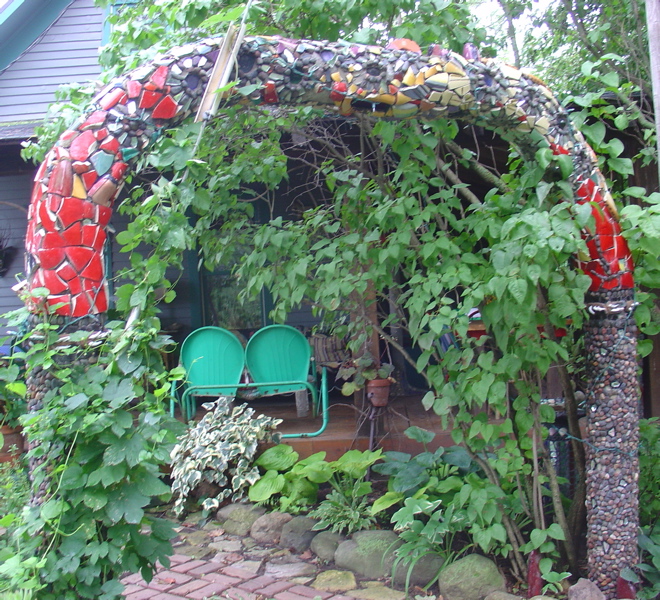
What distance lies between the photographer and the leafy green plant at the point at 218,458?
14.1ft

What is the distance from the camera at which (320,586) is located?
334cm

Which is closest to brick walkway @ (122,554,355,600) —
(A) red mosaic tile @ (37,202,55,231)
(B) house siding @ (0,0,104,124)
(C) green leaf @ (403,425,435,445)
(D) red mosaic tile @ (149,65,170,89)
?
(C) green leaf @ (403,425,435,445)

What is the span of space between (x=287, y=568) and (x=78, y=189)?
2454mm

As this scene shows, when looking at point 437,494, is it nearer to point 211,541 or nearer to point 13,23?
point 211,541

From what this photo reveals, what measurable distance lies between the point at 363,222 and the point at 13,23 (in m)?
6.27

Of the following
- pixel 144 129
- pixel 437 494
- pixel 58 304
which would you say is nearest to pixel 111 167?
pixel 144 129

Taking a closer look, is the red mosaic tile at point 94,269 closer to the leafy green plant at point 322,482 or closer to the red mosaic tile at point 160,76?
the red mosaic tile at point 160,76

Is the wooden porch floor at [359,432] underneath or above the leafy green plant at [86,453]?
underneath

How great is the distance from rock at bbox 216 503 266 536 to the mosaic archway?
6.90 feet

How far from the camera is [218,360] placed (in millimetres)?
4895

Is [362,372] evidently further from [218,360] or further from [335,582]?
[335,582]

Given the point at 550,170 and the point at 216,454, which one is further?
the point at 216,454

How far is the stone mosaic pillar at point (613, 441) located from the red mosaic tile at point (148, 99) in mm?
2136

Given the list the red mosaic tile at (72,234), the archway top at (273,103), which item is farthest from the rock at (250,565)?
the red mosaic tile at (72,234)
